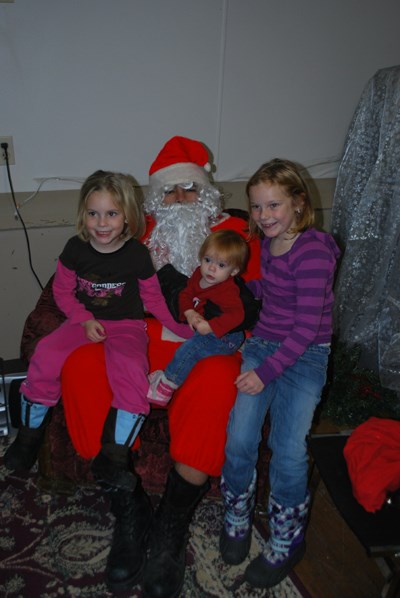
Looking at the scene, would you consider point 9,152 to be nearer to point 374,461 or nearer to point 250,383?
point 250,383

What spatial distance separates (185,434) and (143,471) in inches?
15.7

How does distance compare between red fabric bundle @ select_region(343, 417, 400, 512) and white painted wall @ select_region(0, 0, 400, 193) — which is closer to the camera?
red fabric bundle @ select_region(343, 417, 400, 512)

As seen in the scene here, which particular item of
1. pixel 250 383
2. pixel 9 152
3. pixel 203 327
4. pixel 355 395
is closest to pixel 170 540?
pixel 250 383

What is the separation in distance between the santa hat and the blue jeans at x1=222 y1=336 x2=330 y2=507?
0.89m

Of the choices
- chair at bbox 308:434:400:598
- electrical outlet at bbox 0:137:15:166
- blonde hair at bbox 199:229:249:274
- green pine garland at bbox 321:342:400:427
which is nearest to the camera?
chair at bbox 308:434:400:598

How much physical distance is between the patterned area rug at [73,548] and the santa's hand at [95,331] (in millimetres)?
655

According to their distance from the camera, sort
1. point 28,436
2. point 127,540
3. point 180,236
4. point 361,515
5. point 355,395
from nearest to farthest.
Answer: point 361,515 < point 127,540 < point 28,436 < point 180,236 < point 355,395

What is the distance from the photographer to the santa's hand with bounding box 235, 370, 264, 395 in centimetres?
159

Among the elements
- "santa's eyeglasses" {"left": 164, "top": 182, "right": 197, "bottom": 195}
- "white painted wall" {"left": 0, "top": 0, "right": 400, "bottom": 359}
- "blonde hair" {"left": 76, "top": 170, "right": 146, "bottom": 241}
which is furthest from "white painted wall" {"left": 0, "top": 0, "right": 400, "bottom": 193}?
"blonde hair" {"left": 76, "top": 170, "right": 146, "bottom": 241}

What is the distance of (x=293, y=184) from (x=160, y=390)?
0.80 meters

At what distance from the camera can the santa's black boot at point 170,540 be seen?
1.61 metres

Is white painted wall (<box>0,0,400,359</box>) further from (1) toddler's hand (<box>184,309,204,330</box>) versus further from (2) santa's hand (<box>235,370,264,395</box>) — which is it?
(2) santa's hand (<box>235,370,264,395</box>)

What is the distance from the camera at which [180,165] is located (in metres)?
2.15

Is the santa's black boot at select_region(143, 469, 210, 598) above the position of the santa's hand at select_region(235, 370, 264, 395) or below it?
below
